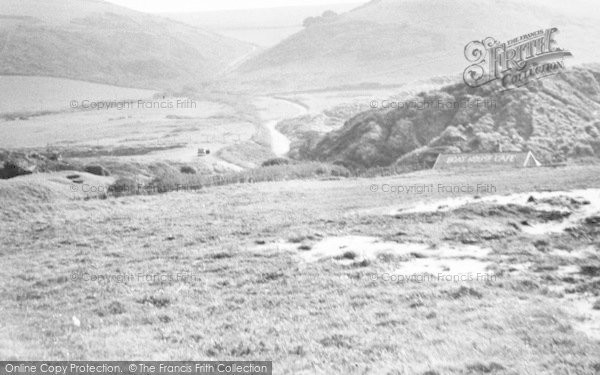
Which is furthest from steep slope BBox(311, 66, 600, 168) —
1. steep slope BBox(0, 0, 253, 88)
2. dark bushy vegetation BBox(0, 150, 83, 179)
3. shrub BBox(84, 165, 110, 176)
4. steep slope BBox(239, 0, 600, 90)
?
steep slope BBox(0, 0, 253, 88)

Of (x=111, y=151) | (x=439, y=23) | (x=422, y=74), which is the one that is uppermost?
(x=439, y=23)

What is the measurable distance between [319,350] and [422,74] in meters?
136

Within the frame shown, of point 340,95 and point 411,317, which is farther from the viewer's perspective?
point 340,95

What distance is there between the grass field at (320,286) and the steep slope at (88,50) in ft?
386

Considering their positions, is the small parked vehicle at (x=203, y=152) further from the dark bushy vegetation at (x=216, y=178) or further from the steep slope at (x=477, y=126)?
the dark bushy vegetation at (x=216, y=178)

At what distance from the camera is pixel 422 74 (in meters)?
139

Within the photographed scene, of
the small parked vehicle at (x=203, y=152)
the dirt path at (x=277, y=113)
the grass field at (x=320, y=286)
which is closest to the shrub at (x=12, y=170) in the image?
the grass field at (x=320, y=286)

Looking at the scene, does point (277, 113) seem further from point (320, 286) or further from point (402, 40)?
point (320, 286)

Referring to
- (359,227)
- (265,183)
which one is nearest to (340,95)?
(265,183)

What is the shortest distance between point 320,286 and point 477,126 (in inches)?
1930

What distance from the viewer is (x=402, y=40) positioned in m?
167

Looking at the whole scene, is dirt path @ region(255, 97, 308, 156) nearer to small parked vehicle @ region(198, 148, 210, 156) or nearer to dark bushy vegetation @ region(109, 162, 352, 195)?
small parked vehicle @ region(198, 148, 210, 156)

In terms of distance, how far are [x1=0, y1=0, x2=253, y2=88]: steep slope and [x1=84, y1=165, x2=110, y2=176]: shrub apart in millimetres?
92158

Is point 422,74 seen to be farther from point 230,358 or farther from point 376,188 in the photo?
point 230,358
